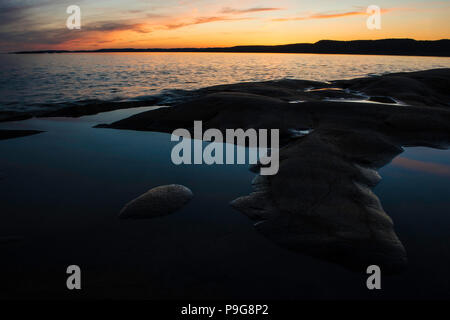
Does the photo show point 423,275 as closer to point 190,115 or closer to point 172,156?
point 172,156

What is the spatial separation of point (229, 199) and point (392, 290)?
2.27 meters

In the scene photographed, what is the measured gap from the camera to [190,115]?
9.01 metres

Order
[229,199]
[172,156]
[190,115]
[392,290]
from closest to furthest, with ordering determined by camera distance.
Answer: [392,290] → [229,199] → [172,156] → [190,115]

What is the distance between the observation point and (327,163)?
4.64m

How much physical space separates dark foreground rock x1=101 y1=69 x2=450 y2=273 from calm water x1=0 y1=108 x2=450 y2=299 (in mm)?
224

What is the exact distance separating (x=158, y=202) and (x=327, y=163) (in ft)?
8.90

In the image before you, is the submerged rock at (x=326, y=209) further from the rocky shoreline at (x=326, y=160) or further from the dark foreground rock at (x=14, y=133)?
the dark foreground rock at (x=14, y=133)

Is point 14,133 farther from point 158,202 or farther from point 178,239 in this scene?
point 178,239

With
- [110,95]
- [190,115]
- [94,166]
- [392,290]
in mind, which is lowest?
[392,290]

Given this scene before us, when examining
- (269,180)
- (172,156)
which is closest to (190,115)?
(172,156)

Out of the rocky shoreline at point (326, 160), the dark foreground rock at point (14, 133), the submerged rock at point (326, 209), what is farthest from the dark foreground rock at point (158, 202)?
the dark foreground rock at point (14, 133)

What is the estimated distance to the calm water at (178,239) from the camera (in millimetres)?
2545

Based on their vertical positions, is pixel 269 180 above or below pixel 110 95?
below

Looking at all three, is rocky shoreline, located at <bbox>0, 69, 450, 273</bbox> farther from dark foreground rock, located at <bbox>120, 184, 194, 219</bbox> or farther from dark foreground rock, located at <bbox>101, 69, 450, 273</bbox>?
dark foreground rock, located at <bbox>120, 184, 194, 219</bbox>
